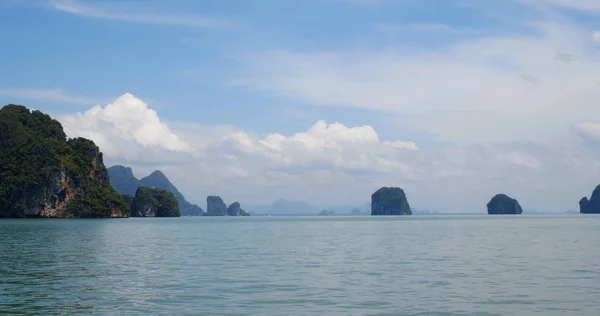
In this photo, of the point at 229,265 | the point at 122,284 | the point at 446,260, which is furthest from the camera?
the point at 446,260

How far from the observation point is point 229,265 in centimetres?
4375

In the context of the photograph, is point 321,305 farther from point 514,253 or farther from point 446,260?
point 514,253

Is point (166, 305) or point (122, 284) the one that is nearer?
point (166, 305)

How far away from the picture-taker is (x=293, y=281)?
34438mm

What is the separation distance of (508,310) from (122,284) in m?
19.7

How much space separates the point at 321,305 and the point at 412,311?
395cm

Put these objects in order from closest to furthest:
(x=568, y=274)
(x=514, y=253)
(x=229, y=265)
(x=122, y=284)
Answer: (x=122, y=284) → (x=568, y=274) → (x=229, y=265) → (x=514, y=253)

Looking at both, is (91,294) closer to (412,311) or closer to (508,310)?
(412,311)

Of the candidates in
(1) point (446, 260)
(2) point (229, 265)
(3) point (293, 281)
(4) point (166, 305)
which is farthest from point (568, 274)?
(4) point (166, 305)

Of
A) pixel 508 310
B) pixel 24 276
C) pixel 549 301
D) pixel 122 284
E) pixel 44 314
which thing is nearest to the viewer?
pixel 44 314

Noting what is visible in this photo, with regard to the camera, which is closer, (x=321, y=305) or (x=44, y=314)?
(x=44, y=314)

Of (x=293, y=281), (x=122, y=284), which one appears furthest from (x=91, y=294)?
(x=293, y=281)

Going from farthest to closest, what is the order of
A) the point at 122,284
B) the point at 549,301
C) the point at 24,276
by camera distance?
the point at 24,276 < the point at 122,284 < the point at 549,301

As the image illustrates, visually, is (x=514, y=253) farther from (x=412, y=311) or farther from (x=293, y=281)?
(x=412, y=311)
